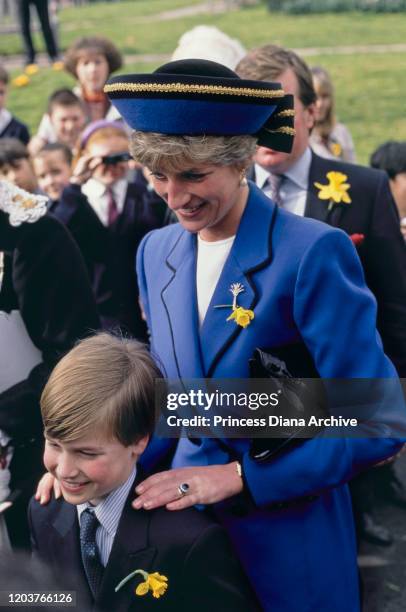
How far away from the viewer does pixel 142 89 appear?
1.70m

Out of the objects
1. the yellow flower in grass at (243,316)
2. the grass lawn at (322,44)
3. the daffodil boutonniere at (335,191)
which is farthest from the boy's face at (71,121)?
the yellow flower in grass at (243,316)

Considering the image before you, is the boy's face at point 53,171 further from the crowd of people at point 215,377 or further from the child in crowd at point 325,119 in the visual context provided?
→ the crowd of people at point 215,377

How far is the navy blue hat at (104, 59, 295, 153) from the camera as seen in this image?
5.43 ft

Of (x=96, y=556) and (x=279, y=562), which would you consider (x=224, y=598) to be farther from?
(x=96, y=556)

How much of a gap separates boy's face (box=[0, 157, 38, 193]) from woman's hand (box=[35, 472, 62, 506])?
212 cm

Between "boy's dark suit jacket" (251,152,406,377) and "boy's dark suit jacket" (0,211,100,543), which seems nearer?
"boy's dark suit jacket" (0,211,100,543)

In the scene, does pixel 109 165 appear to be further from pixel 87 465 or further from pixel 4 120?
pixel 4 120

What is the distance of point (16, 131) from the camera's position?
6301 millimetres

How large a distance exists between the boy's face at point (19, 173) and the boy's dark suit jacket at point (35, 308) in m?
1.66

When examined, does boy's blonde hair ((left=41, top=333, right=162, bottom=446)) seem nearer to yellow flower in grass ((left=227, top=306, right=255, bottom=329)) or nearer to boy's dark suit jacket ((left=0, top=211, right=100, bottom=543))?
yellow flower in grass ((left=227, top=306, right=255, bottom=329))

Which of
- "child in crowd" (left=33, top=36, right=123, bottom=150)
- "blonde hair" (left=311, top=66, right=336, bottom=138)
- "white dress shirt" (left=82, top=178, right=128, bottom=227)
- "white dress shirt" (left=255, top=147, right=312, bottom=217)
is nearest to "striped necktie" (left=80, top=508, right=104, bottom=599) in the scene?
"white dress shirt" (left=255, top=147, right=312, bottom=217)

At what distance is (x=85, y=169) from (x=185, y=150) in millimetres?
2285

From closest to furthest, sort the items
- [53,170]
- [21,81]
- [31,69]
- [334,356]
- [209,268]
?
[334,356] < [209,268] < [53,170] < [21,81] < [31,69]

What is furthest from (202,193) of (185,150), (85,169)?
(85,169)
